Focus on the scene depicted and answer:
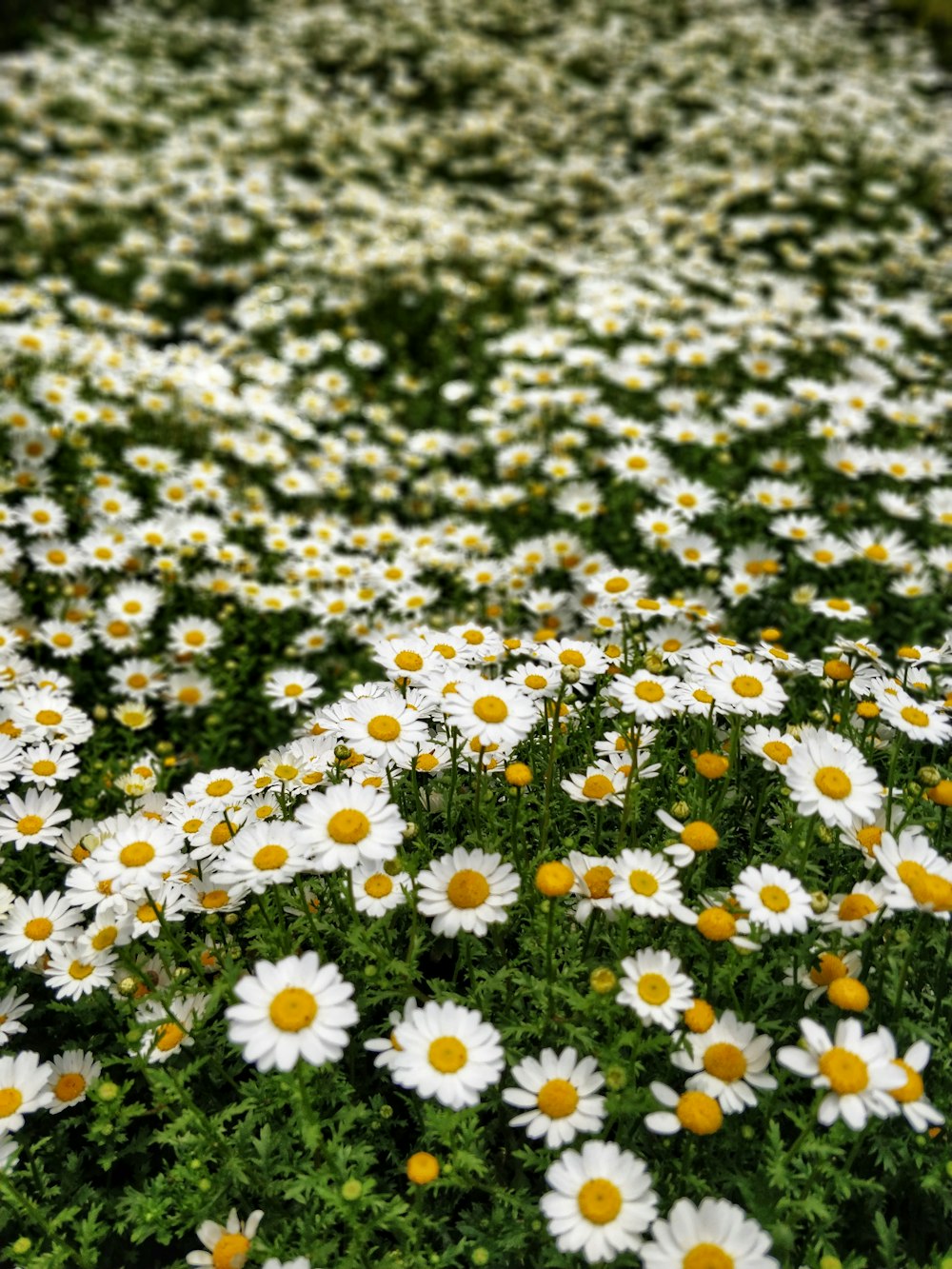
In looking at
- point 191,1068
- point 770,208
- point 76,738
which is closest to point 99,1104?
point 191,1068

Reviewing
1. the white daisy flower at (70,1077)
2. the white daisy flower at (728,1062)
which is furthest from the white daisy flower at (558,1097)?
the white daisy flower at (70,1077)

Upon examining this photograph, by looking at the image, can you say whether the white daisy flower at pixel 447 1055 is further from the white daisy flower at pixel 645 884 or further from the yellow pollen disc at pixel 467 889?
the white daisy flower at pixel 645 884

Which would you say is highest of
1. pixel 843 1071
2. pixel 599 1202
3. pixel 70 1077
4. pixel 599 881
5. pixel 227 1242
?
pixel 843 1071

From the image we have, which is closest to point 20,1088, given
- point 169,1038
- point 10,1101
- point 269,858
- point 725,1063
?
point 10,1101

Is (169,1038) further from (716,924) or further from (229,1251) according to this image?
(716,924)

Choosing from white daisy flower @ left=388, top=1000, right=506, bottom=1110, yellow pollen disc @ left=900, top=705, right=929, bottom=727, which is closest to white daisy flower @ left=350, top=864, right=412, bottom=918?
white daisy flower @ left=388, top=1000, right=506, bottom=1110

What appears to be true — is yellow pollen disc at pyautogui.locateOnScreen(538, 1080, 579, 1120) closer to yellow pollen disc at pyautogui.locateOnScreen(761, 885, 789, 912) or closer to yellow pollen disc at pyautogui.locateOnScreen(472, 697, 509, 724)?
yellow pollen disc at pyautogui.locateOnScreen(761, 885, 789, 912)
